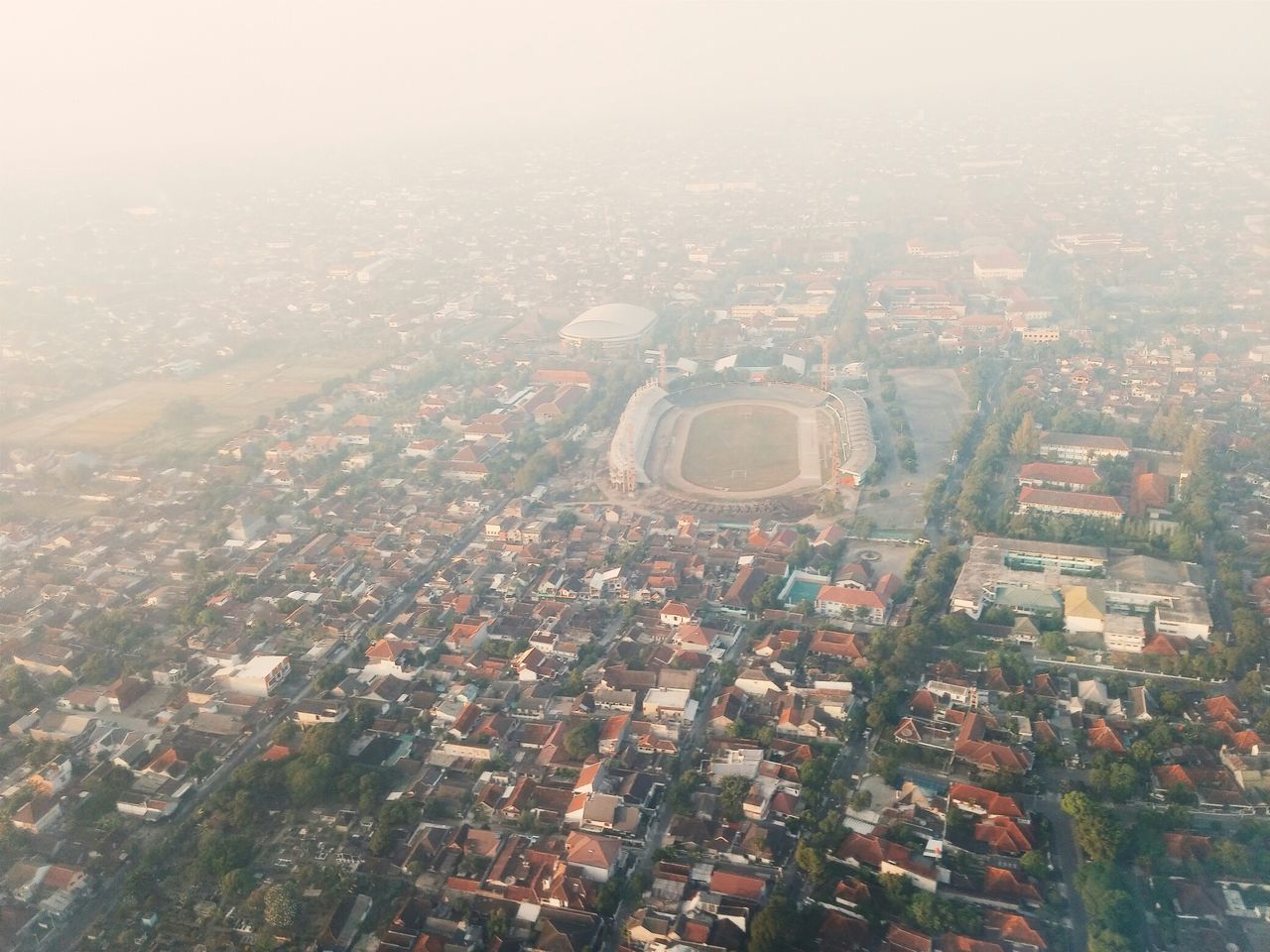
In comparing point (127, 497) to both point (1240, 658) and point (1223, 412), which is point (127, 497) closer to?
point (1240, 658)

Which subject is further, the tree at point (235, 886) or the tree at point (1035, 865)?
the tree at point (235, 886)

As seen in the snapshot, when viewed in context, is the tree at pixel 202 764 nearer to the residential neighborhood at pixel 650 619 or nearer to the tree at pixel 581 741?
the residential neighborhood at pixel 650 619

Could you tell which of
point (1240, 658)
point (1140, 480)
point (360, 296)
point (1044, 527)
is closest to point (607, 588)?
point (1044, 527)

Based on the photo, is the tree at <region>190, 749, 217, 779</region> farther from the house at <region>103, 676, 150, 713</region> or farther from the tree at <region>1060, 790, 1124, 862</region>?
the tree at <region>1060, 790, 1124, 862</region>

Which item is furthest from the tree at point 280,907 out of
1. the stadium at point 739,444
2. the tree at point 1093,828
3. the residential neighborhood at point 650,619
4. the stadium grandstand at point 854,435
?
the stadium grandstand at point 854,435

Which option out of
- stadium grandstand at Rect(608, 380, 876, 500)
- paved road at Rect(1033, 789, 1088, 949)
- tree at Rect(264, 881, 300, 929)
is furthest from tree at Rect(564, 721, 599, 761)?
stadium grandstand at Rect(608, 380, 876, 500)

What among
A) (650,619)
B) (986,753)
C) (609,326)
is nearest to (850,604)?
(650,619)

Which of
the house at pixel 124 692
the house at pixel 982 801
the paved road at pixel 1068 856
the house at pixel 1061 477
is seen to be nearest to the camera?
the paved road at pixel 1068 856
